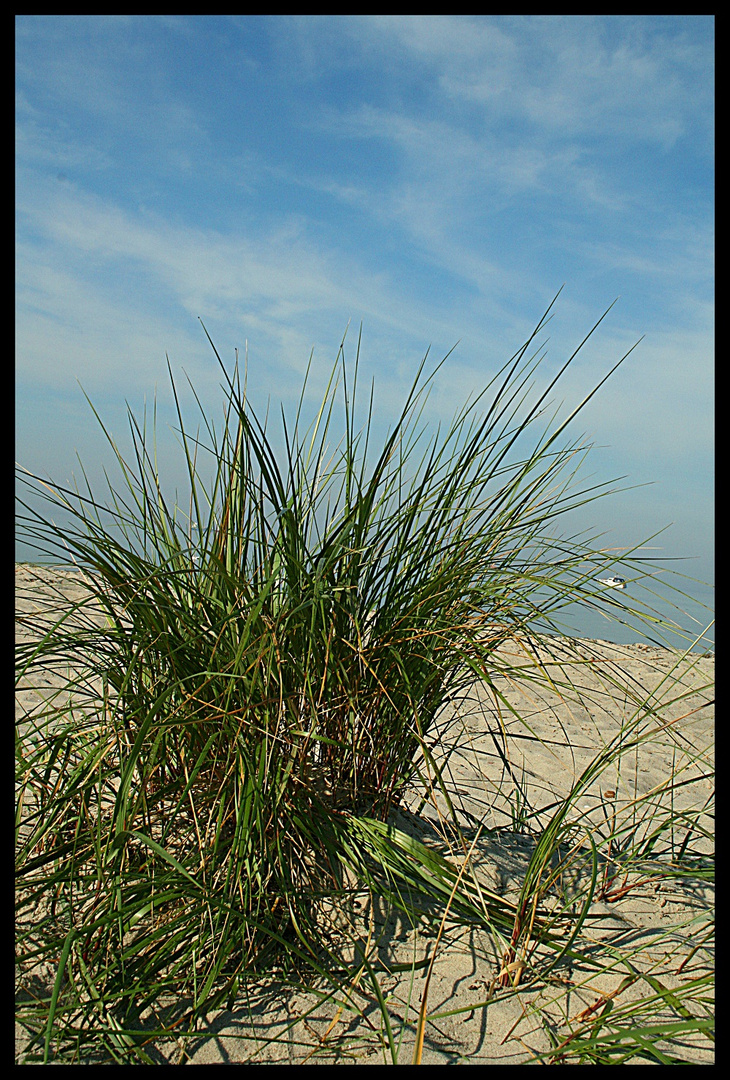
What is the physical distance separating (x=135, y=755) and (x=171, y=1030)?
506mm

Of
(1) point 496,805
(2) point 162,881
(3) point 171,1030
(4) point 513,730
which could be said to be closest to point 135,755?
(2) point 162,881

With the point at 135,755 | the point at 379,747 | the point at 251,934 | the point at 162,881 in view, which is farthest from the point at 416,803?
the point at 135,755

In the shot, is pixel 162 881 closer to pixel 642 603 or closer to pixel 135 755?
pixel 135 755

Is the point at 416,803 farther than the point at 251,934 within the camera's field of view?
Yes

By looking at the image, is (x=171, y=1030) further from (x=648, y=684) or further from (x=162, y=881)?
(x=648, y=684)

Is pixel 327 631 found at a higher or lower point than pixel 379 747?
higher

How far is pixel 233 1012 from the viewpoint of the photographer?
149cm

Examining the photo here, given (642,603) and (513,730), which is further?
(513,730)

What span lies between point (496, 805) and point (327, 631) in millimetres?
1205

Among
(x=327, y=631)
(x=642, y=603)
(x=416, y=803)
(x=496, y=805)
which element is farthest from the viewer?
(x=496, y=805)
